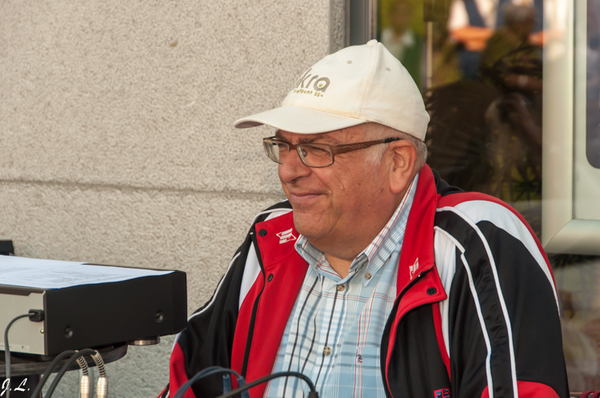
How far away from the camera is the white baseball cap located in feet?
6.25

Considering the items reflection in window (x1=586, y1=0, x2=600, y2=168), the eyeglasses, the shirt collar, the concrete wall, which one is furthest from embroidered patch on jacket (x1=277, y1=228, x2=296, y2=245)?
reflection in window (x1=586, y1=0, x2=600, y2=168)

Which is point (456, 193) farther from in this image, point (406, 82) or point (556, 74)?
point (556, 74)

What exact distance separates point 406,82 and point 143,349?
2.10m

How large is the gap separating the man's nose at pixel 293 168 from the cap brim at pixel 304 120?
0.11 m

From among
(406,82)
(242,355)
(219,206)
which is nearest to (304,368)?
(242,355)

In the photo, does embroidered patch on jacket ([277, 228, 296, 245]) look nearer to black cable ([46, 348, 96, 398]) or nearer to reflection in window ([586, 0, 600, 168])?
black cable ([46, 348, 96, 398])

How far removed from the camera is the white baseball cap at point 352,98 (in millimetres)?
1905

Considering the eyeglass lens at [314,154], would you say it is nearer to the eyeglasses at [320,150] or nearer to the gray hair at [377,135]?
the eyeglasses at [320,150]

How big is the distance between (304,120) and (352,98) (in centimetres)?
16

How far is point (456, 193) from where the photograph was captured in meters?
1.99

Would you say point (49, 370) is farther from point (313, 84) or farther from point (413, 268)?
point (313, 84)

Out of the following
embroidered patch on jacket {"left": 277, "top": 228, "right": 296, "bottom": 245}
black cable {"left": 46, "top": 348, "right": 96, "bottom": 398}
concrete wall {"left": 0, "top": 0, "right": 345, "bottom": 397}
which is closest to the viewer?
black cable {"left": 46, "top": 348, "right": 96, "bottom": 398}

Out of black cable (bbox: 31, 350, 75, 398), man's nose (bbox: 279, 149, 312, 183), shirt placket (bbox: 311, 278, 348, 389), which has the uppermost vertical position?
man's nose (bbox: 279, 149, 312, 183)

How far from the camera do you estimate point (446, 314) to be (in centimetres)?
171
